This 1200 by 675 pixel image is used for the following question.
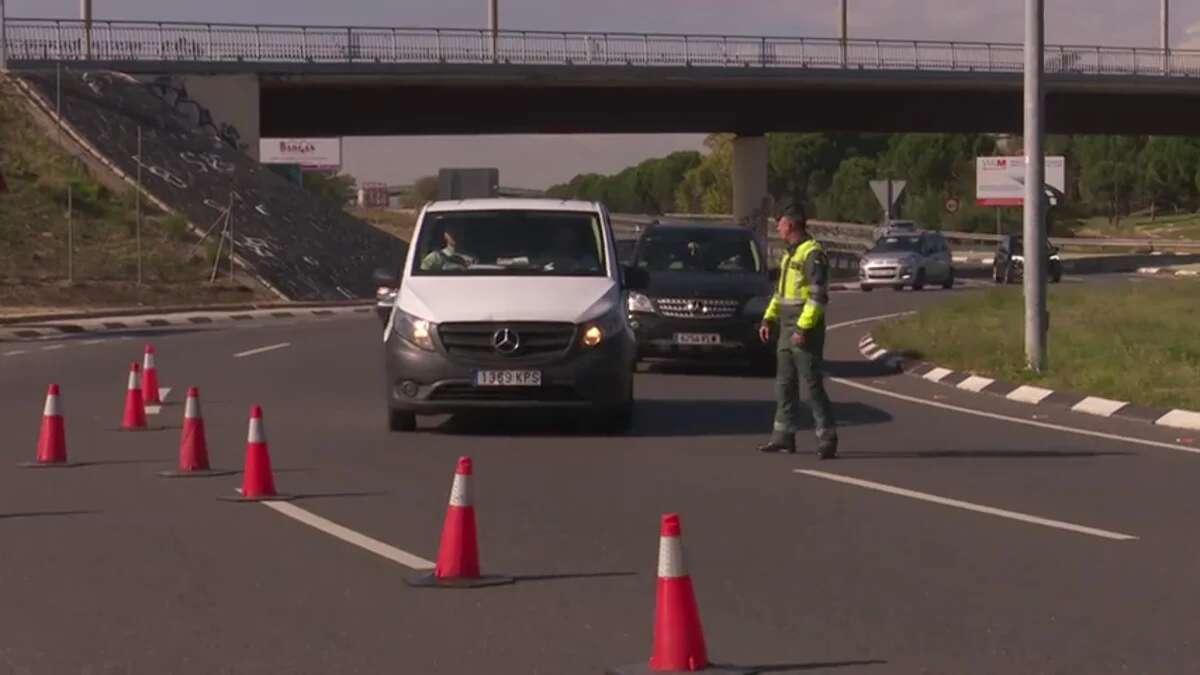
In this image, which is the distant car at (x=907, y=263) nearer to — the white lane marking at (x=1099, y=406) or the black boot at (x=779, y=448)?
the white lane marking at (x=1099, y=406)

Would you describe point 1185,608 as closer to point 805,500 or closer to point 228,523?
point 805,500

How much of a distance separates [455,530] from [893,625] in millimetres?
2074

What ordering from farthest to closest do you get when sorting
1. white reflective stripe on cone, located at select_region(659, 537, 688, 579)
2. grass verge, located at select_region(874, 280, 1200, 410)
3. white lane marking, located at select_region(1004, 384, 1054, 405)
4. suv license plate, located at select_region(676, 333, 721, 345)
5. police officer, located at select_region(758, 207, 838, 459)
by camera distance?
suv license plate, located at select_region(676, 333, 721, 345) < grass verge, located at select_region(874, 280, 1200, 410) < white lane marking, located at select_region(1004, 384, 1054, 405) < police officer, located at select_region(758, 207, 838, 459) < white reflective stripe on cone, located at select_region(659, 537, 688, 579)

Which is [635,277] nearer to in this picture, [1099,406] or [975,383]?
[1099,406]

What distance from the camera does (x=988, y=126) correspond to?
66.1 meters

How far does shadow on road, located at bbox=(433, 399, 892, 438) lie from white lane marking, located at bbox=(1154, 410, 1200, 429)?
2.42 m

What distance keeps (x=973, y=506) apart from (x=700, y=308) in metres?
11.1

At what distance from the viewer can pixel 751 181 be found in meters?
67.4

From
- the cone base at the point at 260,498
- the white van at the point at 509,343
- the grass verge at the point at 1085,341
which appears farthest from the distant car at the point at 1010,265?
the cone base at the point at 260,498

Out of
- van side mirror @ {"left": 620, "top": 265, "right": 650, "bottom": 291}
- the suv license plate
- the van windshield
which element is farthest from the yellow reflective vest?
the suv license plate

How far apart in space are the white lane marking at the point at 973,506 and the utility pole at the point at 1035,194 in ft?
28.2

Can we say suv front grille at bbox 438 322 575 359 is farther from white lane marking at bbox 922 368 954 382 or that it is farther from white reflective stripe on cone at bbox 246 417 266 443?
white lane marking at bbox 922 368 954 382

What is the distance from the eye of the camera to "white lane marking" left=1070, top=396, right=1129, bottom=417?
18344 mm

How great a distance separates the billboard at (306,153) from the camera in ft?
256
